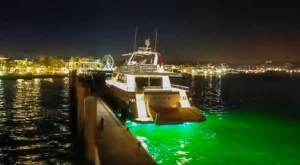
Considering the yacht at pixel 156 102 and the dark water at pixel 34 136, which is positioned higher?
the yacht at pixel 156 102

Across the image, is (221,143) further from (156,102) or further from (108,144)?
(108,144)

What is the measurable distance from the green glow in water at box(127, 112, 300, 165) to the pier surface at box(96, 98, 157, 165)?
8.48 ft

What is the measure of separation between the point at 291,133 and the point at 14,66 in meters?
139

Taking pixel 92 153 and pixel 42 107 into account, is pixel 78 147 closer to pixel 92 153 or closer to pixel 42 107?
pixel 92 153

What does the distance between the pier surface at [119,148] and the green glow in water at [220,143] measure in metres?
2.58

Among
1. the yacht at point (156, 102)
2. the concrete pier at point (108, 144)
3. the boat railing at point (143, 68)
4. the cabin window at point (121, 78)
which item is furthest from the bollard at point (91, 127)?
the cabin window at point (121, 78)

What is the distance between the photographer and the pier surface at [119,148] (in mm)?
10969

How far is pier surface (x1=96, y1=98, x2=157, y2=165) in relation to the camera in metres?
11.0

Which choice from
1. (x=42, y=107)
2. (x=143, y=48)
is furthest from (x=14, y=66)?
(x=143, y=48)

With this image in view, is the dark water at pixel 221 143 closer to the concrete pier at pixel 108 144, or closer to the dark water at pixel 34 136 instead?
the concrete pier at pixel 108 144

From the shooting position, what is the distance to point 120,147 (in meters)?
12.6

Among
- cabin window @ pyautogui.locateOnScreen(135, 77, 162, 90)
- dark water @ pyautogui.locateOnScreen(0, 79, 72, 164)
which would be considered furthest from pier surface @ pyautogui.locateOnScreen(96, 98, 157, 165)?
cabin window @ pyautogui.locateOnScreen(135, 77, 162, 90)

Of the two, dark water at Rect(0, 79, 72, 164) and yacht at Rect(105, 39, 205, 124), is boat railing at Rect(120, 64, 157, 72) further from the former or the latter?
dark water at Rect(0, 79, 72, 164)

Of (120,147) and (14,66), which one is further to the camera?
(14,66)
